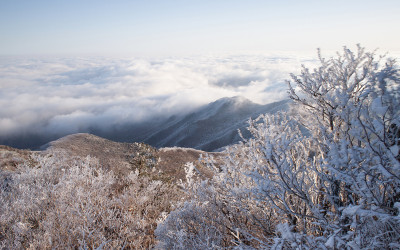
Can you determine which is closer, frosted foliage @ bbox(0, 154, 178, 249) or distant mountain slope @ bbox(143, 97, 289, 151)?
frosted foliage @ bbox(0, 154, 178, 249)

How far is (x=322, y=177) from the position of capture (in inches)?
140

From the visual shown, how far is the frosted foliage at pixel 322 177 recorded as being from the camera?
256 cm

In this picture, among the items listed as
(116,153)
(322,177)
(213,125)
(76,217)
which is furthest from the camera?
(213,125)

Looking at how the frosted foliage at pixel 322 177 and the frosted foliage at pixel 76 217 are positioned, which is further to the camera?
the frosted foliage at pixel 76 217

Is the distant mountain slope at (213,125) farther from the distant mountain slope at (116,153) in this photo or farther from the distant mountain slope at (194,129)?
the distant mountain slope at (116,153)

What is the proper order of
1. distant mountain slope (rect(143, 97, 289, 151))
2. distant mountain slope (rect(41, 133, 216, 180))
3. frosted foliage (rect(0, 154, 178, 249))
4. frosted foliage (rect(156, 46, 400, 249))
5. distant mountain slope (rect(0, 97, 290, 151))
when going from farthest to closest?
distant mountain slope (rect(143, 97, 289, 151)) < distant mountain slope (rect(0, 97, 290, 151)) < distant mountain slope (rect(41, 133, 216, 180)) < frosted foliage (rect(0, 154, 178, 249)) < frosted foliage (rect(156, 46, 400, 249))

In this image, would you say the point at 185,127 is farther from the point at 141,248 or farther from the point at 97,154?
the point at 141,248

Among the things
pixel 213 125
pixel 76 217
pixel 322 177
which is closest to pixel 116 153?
pixel 76 217

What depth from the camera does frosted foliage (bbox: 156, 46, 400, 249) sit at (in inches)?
101

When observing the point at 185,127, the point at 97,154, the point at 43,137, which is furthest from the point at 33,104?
the point at 97,154

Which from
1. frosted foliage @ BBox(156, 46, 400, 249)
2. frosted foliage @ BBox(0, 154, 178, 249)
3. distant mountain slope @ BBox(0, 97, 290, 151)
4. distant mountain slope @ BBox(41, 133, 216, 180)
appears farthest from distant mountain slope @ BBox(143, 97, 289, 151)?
frosted foliage @ BBox(156, 46, 400, 249)

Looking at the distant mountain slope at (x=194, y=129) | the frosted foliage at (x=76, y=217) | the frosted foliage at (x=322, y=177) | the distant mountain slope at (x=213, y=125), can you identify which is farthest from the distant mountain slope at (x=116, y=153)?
the distant mountain slope at (x=213, y=125)

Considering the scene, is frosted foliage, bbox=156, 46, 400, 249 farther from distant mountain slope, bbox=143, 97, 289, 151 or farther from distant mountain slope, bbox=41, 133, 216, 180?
distant mountain slope, bbox=143, 97, 289, 151

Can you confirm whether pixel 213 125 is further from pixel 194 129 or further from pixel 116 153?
pixel 116 153
